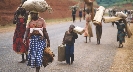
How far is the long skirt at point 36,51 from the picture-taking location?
697 cm

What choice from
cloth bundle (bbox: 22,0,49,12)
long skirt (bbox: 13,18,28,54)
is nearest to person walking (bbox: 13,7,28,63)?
long skirt (bbox: 13,18,28,54)

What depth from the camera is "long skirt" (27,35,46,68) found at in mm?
6973

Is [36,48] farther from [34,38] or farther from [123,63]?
[123,63]

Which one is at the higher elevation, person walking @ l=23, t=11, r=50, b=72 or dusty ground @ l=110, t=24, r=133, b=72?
person walking @ l=23, t=11, r=50, b=72

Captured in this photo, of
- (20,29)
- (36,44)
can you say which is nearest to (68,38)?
(20,29)

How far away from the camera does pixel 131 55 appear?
40.5 ft

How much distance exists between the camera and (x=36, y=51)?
275 inches

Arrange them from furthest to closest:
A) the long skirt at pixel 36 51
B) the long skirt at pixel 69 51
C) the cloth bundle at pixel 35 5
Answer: the long skirt at pixel 69 51
the long skirt at pixel 36 51
the cloth bundle at pixel 35 5

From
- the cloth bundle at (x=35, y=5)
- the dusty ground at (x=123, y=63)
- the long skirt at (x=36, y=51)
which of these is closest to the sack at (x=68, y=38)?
the dusty ground at (x=123, y=63)

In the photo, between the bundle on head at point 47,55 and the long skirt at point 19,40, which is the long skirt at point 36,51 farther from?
the long skirt at point 19,40

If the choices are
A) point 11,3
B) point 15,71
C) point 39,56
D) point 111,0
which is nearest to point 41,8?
point 39,56

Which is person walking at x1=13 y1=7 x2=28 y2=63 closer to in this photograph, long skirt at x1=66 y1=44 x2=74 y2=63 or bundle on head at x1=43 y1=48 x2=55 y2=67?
long skirt at x1=66 y1=44 x2=74 y2=63

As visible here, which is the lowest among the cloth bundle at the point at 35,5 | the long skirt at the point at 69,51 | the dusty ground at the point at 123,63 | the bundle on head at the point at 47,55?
the dusty ground at the point at 123,63

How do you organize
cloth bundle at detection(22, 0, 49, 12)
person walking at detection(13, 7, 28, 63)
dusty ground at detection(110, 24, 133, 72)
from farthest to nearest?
dusty ground at detection(110, 24, 133, 72) < person walking at detection(13, 7, 28, 63) < cloth bundle at detection(22, 0, 49, 12)
